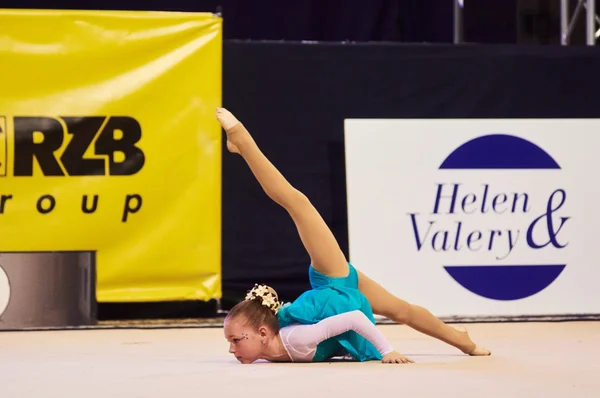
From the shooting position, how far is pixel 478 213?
18.3 feet

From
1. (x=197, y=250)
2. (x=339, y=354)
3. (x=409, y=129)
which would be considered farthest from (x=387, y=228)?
(x=339, y=354)

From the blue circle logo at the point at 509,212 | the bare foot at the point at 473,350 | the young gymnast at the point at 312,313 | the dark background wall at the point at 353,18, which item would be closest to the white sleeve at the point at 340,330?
the young gymnast at the point at 312,313

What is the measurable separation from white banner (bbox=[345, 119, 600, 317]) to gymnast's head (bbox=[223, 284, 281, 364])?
6.55ft

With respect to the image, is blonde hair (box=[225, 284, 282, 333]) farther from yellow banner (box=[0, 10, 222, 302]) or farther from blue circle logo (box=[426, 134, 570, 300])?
blue circle logo (box=[426, 134, 570, 300])

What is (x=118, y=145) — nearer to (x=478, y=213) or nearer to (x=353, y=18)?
(x=478, y=213)

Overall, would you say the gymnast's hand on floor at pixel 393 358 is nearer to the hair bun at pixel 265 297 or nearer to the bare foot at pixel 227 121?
the hair bun at pixel 265 297

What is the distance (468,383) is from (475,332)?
2023 mm

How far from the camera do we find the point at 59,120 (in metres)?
5.38

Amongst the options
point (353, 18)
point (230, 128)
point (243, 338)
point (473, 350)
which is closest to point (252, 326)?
point (243, 338)

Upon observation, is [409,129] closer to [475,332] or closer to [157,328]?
[475,332]

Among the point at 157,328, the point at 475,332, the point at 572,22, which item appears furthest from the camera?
the point at 572,22

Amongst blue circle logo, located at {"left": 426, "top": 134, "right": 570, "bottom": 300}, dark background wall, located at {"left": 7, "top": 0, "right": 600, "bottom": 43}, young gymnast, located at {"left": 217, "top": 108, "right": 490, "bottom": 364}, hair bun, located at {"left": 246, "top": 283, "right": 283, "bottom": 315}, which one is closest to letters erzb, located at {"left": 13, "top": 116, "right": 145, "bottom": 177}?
blue circle logo, located at {"left": 426, "top": 134, "right": 570, "bottom": 300}

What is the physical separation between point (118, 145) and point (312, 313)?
2246mm

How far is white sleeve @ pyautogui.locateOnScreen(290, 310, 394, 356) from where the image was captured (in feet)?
11.2
